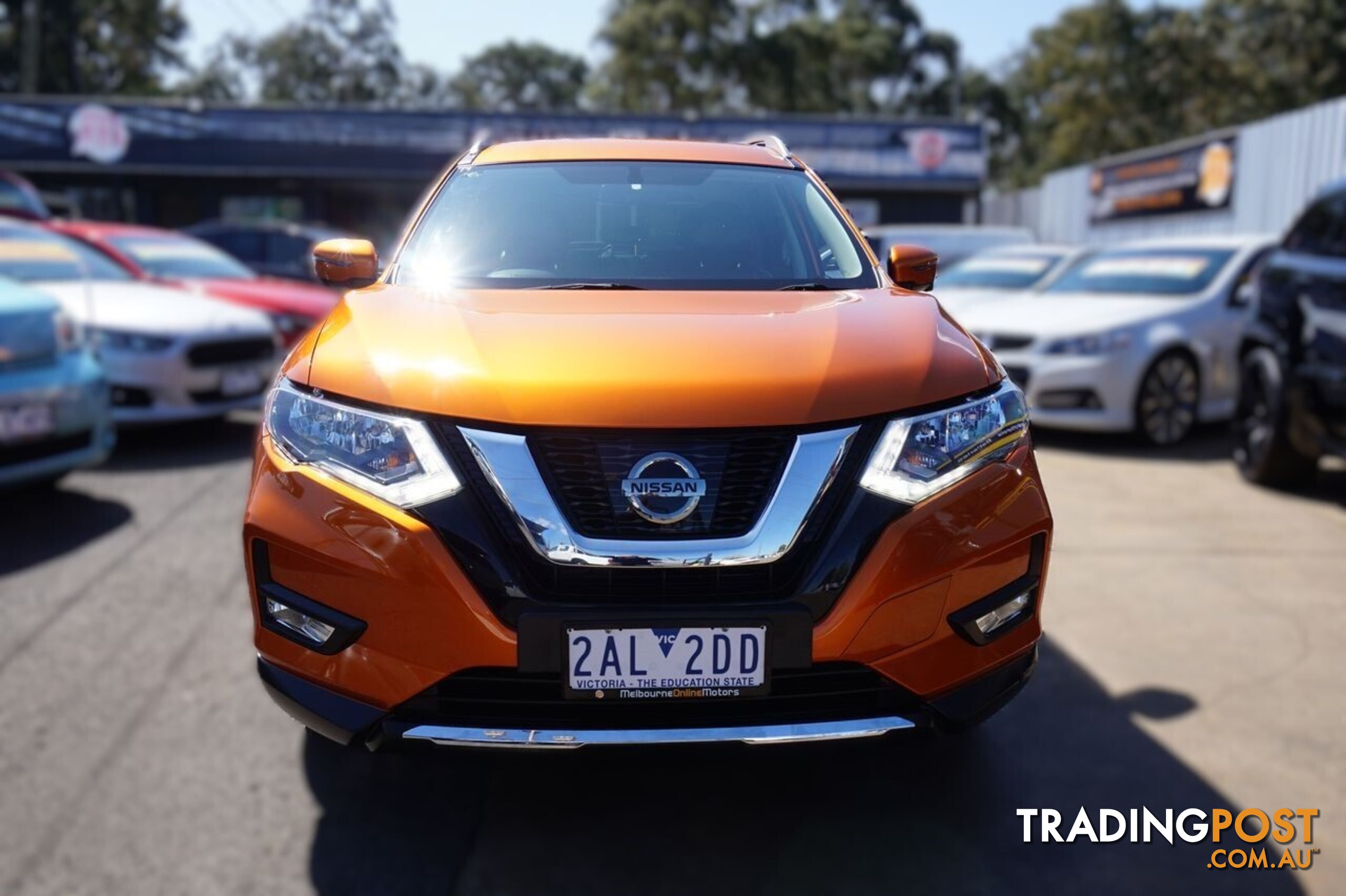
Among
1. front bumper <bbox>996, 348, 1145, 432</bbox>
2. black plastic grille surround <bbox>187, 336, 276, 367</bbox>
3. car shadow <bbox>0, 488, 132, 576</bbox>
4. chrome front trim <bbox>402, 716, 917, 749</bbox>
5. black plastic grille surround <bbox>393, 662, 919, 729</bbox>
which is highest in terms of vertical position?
black plastic grille surround <bbox>187, 336, 276, 367</bbox>

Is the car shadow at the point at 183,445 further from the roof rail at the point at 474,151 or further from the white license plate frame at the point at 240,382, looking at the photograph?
the roof rail at the point at 474,151

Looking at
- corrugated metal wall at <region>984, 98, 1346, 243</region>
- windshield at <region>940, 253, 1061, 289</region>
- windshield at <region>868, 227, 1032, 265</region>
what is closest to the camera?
windshield at <region>940, 253, 1061, 289</region>

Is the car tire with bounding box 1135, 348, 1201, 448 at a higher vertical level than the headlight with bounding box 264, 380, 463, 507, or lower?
lower

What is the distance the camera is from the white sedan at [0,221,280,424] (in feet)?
24.1

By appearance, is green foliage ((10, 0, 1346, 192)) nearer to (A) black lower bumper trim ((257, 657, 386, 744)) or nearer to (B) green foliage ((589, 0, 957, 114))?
(B) green foliage ((589, 0, 957, 114))

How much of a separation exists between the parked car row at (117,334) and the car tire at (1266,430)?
613 centimetres

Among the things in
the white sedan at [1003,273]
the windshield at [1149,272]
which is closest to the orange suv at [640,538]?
the windshield at [1149,272]

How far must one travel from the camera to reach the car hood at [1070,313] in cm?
808

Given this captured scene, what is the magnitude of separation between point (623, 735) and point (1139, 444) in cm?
699

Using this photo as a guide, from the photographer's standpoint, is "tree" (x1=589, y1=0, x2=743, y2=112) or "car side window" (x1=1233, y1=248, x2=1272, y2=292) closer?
"car side window" (x1=1233, y1=248, x2=1272, y2=292)

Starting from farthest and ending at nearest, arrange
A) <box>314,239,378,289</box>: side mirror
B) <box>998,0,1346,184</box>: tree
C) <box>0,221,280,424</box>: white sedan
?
<box>998,0,1346,184</box>: tree
<box>0,221,280,424</box>: white sedan
<box>314,239,378,289</box>: side mirror

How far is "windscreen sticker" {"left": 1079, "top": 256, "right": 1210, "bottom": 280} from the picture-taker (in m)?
8.76

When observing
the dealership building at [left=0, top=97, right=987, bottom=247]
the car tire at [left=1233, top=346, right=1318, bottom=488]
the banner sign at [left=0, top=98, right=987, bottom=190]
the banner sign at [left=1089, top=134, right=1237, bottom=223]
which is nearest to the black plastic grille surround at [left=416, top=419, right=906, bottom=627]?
the car tire at [left=1233, top=346, right=1318, bottom=488]

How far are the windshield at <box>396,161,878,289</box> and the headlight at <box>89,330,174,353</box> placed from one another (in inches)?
180
